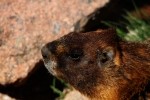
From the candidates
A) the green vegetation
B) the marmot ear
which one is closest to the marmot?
the marmot ear

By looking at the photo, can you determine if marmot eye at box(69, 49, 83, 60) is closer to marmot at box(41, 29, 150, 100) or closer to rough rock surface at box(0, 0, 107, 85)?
marmot at box(41, 29, 150, 100)

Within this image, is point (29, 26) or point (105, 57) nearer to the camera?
point (105, 57)

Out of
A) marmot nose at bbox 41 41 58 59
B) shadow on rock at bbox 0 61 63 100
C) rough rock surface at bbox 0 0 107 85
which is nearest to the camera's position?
marmot nose at bbox 41 41 58 59

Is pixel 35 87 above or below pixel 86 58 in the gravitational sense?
below

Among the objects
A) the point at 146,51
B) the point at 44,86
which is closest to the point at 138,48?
the point at 146,51

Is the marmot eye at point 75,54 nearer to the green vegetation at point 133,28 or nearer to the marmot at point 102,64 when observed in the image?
the marmot at point 102,64

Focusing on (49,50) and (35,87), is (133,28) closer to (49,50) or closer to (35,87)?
(35,87)

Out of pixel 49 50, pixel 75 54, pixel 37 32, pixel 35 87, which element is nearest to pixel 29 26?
pixel 37 32

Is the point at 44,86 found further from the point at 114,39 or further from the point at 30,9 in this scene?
the point at 114,39
